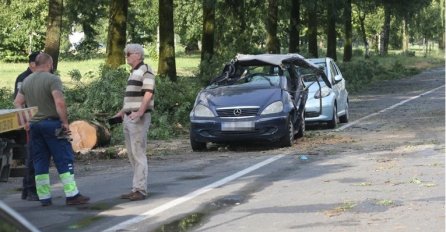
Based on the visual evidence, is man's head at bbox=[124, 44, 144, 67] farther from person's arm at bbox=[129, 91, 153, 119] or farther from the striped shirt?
person's arm at bbox=[129, 91, 153, 119]

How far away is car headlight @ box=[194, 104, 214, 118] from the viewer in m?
13.1

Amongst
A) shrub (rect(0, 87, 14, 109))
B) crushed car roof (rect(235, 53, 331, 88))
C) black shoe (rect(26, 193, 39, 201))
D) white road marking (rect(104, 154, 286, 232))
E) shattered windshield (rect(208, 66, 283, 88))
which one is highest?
crushed car roof (rect(235, 53, 331, 88))

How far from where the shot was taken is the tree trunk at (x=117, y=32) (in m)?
23.3

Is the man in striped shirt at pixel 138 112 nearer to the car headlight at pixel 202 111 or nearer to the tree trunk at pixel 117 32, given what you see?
the car headlight at pixel 202 111

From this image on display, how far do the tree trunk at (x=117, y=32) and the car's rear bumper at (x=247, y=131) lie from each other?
10.8 meters

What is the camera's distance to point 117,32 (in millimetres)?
23641

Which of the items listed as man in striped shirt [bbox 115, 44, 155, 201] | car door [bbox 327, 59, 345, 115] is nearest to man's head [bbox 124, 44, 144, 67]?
man in striped shirt [bbox 115, 44, 155, 201]

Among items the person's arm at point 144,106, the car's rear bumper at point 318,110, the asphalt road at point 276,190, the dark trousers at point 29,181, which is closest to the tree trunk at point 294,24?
the car's rear bumper at point 318,110

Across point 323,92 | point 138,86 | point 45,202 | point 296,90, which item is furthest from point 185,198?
point 323,92

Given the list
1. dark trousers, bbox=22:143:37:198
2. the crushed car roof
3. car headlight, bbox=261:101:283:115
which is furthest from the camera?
the crushed car roof

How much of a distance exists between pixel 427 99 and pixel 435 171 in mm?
16440

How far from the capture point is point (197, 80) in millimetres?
24953

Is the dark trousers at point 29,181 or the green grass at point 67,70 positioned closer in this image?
the dark trousers at point 29,181

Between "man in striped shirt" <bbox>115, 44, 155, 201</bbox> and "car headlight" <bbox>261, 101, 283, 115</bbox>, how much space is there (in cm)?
474
